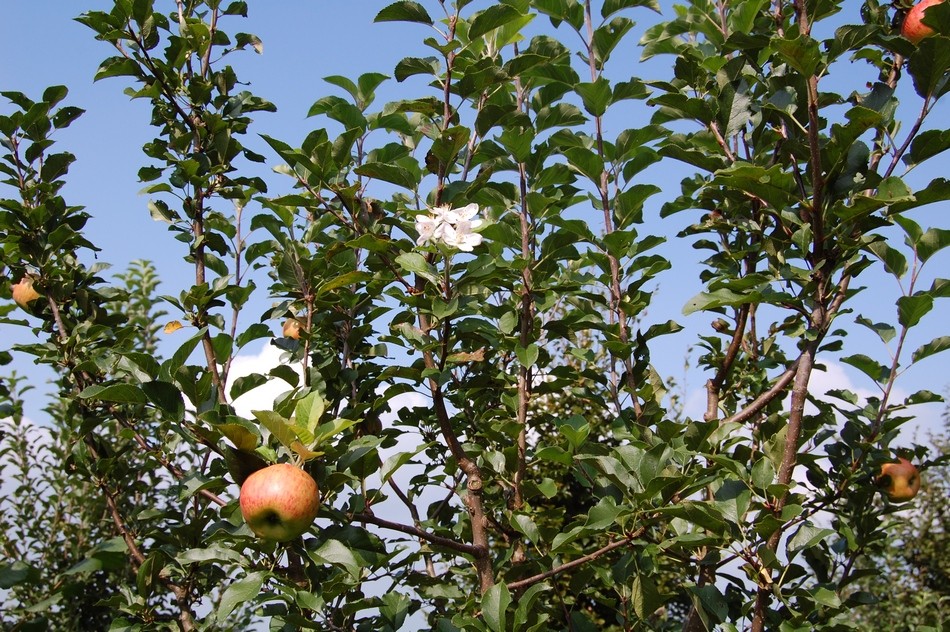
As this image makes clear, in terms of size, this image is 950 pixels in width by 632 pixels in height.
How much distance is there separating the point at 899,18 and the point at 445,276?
1592mm

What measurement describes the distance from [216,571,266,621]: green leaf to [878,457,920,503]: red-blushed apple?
1854 mm

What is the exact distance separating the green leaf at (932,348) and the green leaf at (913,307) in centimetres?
10

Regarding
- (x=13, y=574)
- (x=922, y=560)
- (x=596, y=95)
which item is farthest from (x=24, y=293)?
(x=922, y=560)

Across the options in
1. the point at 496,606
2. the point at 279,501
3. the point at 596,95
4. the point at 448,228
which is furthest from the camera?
the point at 596,95

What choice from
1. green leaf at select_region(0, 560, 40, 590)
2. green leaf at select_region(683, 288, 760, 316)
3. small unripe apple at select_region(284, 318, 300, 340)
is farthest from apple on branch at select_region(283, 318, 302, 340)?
green leaf at select_region(0, 560, 40, 590)

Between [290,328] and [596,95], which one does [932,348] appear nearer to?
[596,95]

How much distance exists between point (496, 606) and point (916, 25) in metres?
1.97

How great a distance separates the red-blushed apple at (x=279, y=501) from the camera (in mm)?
1855

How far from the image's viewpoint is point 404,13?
2365 millimetres

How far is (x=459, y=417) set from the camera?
9.30 ft

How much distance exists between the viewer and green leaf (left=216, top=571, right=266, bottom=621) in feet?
6.25

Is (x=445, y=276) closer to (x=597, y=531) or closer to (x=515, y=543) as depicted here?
(x=597, y=531)

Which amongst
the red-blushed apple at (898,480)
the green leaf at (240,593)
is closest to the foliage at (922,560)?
the red-blushed apple at (898,480)

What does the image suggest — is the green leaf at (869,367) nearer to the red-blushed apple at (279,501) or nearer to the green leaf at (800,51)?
the green leaf at (800,51)
